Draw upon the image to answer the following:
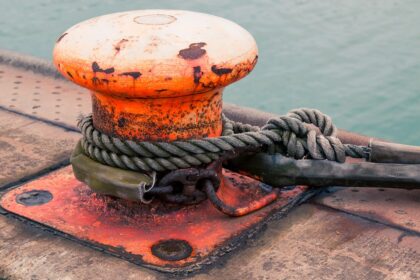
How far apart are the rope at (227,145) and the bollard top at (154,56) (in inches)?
6.8

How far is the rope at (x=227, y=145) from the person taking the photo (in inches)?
75.0

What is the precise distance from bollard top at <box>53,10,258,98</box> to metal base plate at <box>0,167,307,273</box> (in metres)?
0.41

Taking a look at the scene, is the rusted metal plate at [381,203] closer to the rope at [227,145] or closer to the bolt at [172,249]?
the rope at [227,145]

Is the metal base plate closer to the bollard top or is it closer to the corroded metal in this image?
the corroded metal

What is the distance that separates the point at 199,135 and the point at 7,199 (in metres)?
0.69

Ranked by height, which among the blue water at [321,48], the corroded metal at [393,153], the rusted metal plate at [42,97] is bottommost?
the blue water at [321,48]

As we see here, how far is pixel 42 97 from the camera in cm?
322

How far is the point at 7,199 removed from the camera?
2146 mm

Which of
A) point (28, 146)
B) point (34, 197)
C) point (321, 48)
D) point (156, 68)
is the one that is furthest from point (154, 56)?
point (321, 48)

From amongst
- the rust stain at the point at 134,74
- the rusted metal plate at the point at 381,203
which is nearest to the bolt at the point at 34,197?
the rust stain at the point at 134,74

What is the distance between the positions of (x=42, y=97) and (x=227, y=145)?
5.11ft

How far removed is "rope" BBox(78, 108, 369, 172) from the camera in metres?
1.90

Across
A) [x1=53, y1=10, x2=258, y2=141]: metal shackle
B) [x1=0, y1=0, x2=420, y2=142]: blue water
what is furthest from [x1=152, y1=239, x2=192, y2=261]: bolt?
[x1=0, y1=0, x2=420, y2=142]: blue water

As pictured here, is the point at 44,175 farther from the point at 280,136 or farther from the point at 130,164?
the point at 280,136
